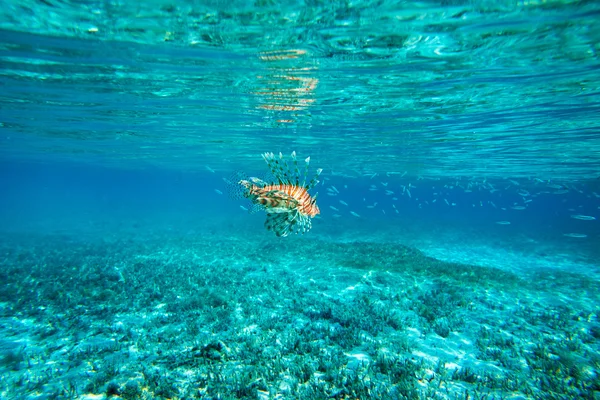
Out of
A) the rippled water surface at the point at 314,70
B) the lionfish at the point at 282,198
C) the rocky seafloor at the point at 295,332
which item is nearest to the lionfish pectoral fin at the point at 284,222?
the lionfish at the point at 282,198

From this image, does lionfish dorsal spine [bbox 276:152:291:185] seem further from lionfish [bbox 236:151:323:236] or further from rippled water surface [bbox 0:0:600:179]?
rippled water surface [bbox 0:0:600:179]

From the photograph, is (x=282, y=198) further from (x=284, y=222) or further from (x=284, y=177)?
(x=284, y=177)

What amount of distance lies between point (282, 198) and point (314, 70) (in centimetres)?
821

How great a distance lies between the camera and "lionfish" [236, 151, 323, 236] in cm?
519

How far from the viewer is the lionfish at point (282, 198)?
519 centimetres

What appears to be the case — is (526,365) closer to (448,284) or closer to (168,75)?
(448,284)

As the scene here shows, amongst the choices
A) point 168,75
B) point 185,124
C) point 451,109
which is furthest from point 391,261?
point 185,124

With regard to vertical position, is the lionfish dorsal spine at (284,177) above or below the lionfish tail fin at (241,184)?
above

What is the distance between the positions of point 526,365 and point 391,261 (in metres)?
9.30

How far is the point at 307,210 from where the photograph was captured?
5457 mm

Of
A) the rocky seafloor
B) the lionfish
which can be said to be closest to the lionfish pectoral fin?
Result: the lionfish

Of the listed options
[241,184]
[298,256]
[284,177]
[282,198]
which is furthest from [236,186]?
[298,256]

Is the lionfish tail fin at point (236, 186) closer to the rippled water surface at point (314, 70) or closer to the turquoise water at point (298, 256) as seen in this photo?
the turquoise water at point (298, 256)

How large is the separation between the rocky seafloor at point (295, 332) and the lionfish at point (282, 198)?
11.0ft
